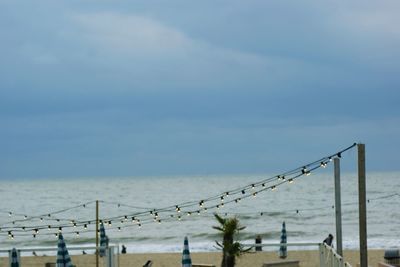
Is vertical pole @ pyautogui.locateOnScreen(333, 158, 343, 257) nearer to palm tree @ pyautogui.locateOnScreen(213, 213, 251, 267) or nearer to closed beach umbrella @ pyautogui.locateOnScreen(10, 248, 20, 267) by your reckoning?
palm tree @ pyautogui.locateOnScreen(213, 213, 251, 267)

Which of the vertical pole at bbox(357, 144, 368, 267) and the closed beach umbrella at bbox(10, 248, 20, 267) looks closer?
the vertical pole at bbox(357, 144, 368, 267)

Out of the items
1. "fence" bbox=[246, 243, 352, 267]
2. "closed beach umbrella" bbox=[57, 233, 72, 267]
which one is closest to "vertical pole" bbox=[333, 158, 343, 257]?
"fence" bbox=[246, 243, 352, 267]

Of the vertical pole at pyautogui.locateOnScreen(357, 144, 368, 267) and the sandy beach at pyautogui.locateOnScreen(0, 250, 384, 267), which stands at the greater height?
the vertical pole at pyautogui.locateOnScreen(357, 144, 368, 267)

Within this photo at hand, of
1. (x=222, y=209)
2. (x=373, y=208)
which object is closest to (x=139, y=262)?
(x=373, y=208)

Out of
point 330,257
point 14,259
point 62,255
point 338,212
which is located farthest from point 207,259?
point 330,257

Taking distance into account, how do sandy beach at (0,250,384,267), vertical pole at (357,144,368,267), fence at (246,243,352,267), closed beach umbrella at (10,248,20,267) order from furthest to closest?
sandy beach at (0,250,384,267)
closed beach umbrella at (10,248,20,267)
vertical pole at (357,144,368,267)
fence at (246,243,352,267)

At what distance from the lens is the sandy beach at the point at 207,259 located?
22641mm

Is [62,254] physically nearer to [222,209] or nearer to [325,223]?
[325,223]

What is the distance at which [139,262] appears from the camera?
90.8 feet

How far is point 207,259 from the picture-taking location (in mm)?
28016

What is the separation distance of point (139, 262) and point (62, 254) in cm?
1331

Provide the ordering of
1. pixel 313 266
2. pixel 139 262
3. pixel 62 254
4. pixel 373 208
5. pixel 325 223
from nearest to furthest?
pixel 62 254, pixel 313 266, pixel 139 262, pixel 325 223, pixel 373 208

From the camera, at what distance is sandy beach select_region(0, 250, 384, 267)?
22.6 m

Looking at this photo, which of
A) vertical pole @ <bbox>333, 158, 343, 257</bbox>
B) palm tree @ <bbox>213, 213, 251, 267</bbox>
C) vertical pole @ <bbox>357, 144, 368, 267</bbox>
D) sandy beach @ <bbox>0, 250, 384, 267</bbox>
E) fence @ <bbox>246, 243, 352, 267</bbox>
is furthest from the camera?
sandy beach @ <bbox>0, 250, 384, 267</bbox>
